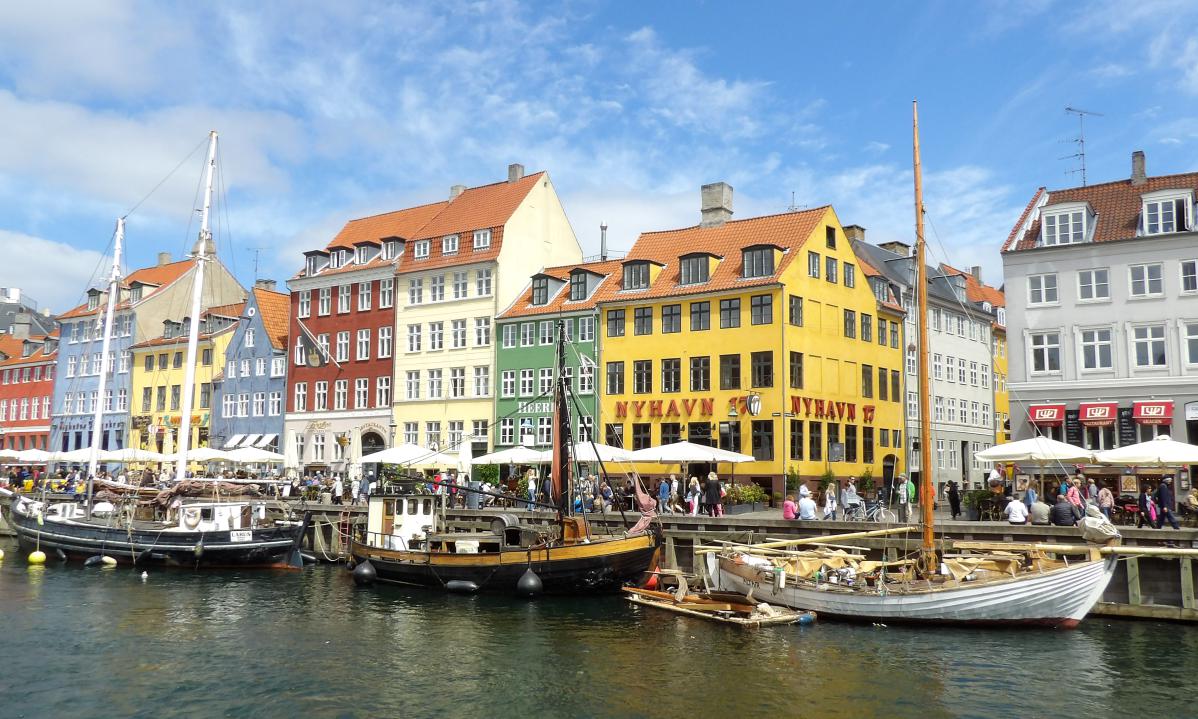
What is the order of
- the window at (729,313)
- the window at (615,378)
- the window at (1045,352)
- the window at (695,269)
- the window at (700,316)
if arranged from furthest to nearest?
the window at (615,378)
the window at (695,269)
the window at (700,316)
the window at (729,313)
the window at (1045,352)

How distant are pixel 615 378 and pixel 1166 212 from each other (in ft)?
84.0

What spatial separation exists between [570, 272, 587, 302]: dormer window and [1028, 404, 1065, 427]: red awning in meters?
23.1

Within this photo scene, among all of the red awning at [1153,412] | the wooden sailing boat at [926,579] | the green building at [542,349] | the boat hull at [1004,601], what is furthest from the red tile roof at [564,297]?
the boat hull at [1004,601]

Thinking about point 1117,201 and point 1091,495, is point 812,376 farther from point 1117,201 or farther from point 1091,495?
point 1091,495

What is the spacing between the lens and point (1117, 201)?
150ft

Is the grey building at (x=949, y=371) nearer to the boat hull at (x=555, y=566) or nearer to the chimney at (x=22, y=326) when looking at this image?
the boat hull at (x=555, y=566)

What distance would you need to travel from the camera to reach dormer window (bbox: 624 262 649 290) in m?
55.1

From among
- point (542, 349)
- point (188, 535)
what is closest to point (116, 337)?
point (542, 349)

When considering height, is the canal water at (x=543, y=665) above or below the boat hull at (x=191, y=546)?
below

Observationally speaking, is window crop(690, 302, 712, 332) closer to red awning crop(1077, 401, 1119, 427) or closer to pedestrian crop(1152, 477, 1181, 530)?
red awning crop(1077, 401, 1119, 427)

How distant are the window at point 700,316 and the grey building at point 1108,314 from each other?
1347cm

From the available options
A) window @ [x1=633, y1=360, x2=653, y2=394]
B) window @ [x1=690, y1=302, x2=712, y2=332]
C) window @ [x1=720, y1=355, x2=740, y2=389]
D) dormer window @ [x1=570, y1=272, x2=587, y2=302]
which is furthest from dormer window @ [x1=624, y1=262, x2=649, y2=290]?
window @ [x1=720, y1=355, x2=740, y2=389]

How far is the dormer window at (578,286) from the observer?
57156 mm

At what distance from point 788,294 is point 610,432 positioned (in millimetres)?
11236
